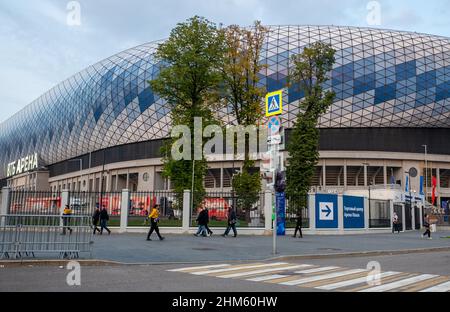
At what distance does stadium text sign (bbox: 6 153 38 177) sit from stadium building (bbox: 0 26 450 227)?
1120 inches

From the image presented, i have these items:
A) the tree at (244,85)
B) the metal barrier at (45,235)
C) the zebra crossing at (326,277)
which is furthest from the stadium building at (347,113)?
the zebra crossing at (326,277)

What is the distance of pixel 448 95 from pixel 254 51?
1708 inches

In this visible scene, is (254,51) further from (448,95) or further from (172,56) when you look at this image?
(448,95)

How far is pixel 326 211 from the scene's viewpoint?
2897 cm

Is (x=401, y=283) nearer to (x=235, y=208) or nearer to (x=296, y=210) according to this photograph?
(x=235, y=208)

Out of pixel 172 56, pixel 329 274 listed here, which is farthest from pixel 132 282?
pixel 172 56

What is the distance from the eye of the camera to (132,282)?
9305 mm

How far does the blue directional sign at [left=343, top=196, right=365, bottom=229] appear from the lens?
99.6ft

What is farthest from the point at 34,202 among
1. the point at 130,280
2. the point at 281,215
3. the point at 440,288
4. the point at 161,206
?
the point at 440,288

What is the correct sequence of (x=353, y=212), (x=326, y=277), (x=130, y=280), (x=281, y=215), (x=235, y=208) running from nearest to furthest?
(x=130, y=280), (x=326, y=277), (x=281, y=215), (x=235, y=208), (x=353, y=212)

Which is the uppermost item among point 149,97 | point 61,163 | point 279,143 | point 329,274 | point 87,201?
point 149,97

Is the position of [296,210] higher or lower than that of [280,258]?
higher

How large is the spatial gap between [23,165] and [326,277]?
367 feet

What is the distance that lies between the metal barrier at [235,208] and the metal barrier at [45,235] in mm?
14070
